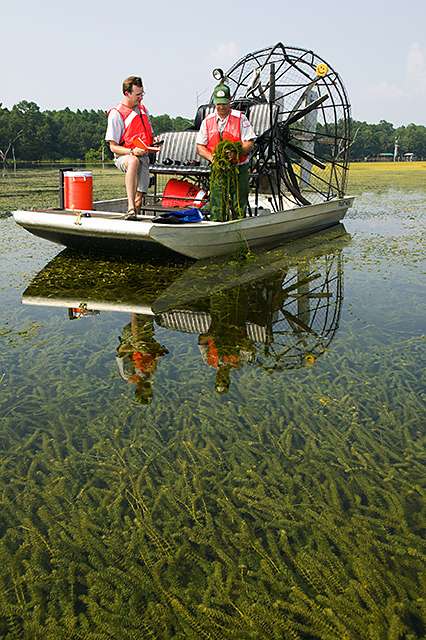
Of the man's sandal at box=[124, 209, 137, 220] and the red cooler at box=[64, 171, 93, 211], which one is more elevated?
the red cooler at box=[64, 171, 93, 211]

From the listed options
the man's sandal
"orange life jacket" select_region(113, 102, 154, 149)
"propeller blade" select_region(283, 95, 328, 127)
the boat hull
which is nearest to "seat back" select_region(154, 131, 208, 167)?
"propeller blade" select_region(283, 95, 328, 127)

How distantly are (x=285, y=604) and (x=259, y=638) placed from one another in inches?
6.7

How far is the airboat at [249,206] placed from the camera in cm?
693

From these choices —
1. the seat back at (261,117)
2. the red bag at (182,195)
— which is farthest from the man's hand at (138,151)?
the seat back at (261,117)

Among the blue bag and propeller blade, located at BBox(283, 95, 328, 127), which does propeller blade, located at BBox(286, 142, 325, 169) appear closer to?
propeller blade, located at BBox(283, 95, 328, 127)

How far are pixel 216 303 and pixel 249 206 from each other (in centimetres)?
290

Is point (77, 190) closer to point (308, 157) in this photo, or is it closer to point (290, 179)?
point (290, 179)

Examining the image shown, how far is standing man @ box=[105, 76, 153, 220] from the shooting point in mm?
7188

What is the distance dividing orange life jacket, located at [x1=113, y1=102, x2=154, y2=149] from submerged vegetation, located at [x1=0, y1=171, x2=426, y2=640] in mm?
3617

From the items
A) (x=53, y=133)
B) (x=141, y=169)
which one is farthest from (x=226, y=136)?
(x=53, y=133)

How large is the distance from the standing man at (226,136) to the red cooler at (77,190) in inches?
67.3

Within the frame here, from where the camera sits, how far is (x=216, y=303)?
589 centimetres

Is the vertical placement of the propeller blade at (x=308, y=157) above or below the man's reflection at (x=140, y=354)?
above

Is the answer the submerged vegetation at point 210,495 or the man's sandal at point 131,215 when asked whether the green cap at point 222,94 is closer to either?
the man's sandal at point 131,215
